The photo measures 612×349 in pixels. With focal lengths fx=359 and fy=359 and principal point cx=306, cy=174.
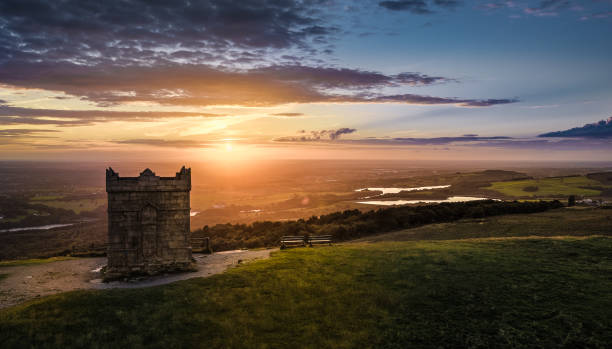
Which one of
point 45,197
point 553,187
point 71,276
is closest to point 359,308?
point 71,276

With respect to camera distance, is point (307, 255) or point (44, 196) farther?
point (44, 196)

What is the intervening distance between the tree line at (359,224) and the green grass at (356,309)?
15.6m

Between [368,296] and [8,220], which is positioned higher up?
[368,296]

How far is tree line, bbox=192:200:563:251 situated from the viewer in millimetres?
34438

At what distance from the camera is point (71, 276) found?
2108 centimetres

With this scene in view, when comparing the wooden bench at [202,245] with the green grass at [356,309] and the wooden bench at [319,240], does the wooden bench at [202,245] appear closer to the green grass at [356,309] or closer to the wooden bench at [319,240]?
the wooden bench at [319,240]

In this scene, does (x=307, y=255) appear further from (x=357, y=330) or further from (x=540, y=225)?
(x=540, y=225)

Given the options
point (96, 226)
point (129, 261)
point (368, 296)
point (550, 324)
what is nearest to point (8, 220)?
point (96, 226)

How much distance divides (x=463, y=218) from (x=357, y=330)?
31.5 metres

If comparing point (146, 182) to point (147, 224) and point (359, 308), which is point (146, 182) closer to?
point (147, 224)

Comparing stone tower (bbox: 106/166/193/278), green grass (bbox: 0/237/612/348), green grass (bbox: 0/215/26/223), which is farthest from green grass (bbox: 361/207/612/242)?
green grass (bbox: 0/215/26/223)

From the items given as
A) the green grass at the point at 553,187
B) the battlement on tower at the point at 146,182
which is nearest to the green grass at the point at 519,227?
the battlement on tower at the point at 146,182

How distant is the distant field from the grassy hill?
4344 inches

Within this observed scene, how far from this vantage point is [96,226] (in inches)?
3457
